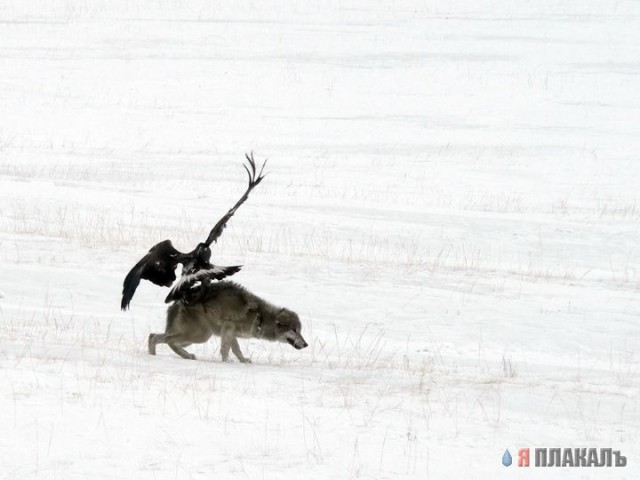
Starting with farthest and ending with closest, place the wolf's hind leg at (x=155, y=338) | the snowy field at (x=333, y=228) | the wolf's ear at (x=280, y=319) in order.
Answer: the wolf's ear at (x=280, y=319) < the wolf's hind leg at (x=155, y=338) < the snowy field at (x=333, y=228)

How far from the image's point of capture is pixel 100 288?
510 inches

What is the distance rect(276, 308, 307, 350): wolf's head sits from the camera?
377 inches

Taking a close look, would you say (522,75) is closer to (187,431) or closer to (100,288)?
(100,288)

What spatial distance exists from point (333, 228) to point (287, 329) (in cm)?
768

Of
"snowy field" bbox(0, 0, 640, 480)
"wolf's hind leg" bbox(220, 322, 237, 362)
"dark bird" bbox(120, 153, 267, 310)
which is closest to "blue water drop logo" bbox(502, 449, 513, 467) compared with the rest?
"snowy field" bbox(0, 0, 640, 480)

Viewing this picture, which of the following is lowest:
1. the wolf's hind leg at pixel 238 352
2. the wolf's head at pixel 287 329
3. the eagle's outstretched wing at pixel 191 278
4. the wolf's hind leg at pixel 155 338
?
the wolf's hind leg at pixel 238 352

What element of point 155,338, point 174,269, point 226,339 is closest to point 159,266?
point 174,269

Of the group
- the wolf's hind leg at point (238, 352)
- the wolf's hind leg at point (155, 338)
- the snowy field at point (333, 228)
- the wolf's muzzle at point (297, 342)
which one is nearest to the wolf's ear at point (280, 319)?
the wolf's muzzle at point (297, 342)

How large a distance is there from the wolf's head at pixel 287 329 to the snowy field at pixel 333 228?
0.21 metres

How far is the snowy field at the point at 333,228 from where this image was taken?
6.58 meters

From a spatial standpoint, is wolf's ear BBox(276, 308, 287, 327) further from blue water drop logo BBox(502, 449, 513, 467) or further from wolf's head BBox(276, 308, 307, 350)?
blue water drop logo BBox(502, 449, 513, 467)

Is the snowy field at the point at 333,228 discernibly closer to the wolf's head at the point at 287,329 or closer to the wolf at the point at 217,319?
the wolf's head at the point at 287,329

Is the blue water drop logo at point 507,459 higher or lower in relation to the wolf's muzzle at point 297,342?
lower

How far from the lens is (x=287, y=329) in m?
9.62
